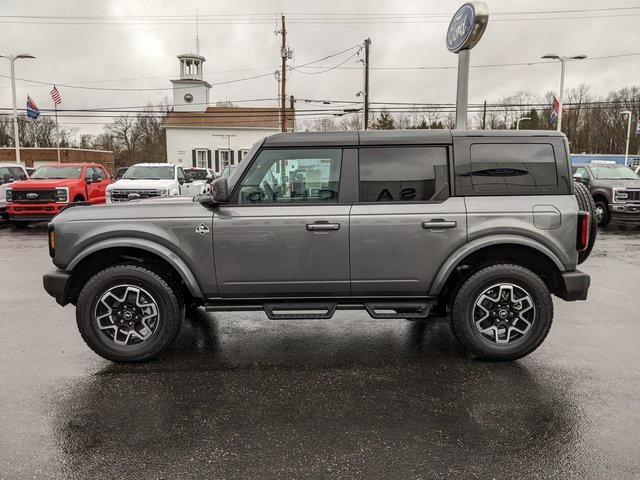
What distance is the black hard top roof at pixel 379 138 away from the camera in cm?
437

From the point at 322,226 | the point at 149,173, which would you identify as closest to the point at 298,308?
the point at 322,226

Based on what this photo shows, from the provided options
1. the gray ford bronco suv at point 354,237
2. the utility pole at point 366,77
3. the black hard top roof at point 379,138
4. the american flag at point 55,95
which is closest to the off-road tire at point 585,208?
the gray ford bronco suv at point 354,237

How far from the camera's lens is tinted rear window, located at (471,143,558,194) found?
4336 mm

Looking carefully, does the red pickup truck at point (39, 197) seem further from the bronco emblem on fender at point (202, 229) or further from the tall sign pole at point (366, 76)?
the tall sign pole at point (366, 76)

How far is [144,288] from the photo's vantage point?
432 cm

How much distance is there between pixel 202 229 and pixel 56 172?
13.6m

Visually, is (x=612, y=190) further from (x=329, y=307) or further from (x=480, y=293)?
(x=329, y=307)

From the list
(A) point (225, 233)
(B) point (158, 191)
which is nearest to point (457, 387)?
(A) point (225, 233)

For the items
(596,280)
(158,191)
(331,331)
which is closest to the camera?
(331,331)

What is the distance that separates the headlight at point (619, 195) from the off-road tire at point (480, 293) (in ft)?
40.9

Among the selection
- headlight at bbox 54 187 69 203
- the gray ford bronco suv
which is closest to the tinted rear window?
→ the gray ford bronco suv

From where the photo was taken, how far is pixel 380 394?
3758 mm

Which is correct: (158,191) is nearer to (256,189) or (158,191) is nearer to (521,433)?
(256,189)

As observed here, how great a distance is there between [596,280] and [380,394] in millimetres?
5712
